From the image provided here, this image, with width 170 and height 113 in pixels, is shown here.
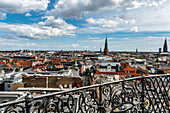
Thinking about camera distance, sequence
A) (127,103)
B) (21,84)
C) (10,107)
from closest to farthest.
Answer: (10,107)
(127,103)
(21,84)

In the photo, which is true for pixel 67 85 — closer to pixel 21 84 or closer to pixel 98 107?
pixel 21 84

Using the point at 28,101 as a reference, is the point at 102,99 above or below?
below

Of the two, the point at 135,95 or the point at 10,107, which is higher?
the point at 10,107

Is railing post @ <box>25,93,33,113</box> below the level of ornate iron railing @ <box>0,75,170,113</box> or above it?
above

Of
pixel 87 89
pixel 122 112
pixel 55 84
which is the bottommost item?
pixel 55 84

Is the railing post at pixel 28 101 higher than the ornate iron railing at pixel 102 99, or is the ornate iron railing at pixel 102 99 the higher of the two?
the railing post at pixel 28 101

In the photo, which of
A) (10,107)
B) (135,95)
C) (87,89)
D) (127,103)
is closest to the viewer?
(10,107)

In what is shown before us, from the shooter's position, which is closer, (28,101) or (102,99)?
(28,101)

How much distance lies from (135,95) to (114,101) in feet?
1.99

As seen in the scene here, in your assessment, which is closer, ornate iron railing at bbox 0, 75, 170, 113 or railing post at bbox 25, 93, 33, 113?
railing post at bbox 25, 93, 33, 113

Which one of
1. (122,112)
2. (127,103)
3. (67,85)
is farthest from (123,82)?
(67,85)

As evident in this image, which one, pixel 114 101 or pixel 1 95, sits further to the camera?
pixel 1 95

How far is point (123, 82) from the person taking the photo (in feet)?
10.6

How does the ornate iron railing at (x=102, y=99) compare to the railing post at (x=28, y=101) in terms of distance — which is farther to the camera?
the ornate iron railing at (x=102, y=99)
